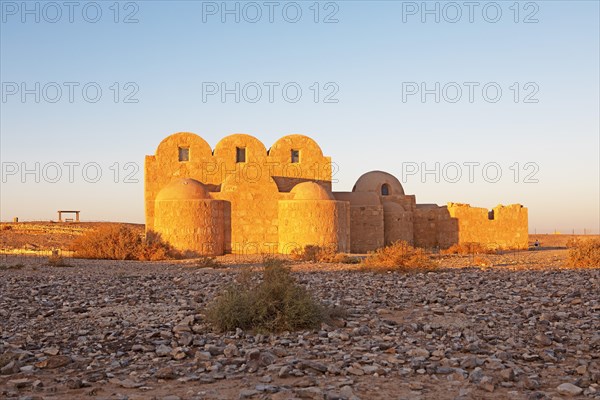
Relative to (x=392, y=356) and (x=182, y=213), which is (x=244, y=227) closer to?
(x=182, y=213)

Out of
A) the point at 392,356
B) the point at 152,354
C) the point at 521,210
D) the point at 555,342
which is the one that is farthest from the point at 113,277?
the point at 521,210

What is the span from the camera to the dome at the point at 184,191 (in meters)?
18.7

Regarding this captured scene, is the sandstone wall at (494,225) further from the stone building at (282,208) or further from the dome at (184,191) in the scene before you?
the dome at (184,191)

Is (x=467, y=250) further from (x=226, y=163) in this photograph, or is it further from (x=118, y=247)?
(x=118, y=247)

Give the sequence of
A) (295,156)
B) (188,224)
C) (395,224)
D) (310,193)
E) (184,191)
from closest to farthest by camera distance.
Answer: (188,224)
(184,191)
(310,193)
(295,156)
(395,224)

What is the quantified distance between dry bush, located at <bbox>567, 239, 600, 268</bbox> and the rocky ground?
506cm

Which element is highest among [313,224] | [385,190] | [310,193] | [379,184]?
[379,184]

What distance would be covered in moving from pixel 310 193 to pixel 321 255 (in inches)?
111

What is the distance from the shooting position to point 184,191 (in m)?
18.9

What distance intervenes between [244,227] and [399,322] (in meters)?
13.5

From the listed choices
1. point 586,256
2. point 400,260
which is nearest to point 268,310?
point 400,260

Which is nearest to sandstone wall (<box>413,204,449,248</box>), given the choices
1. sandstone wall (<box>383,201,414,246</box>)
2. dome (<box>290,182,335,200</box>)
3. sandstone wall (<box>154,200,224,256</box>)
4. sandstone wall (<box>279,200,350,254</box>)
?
sandstone wall (<box>383,201,414,246</box>)

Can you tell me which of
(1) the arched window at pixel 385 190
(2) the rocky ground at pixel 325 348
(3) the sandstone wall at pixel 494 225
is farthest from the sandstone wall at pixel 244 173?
(2) the rocky ground at pixel 325 348

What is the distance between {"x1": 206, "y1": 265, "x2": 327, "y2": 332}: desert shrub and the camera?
241 inches
